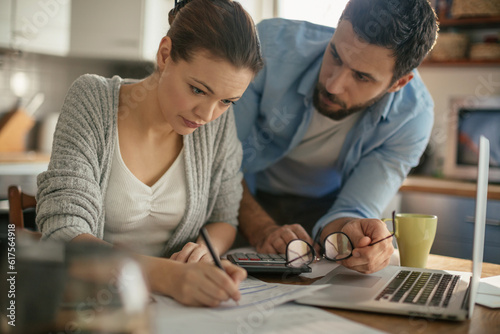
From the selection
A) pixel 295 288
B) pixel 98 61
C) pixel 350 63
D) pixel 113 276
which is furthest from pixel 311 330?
pixel 98 61

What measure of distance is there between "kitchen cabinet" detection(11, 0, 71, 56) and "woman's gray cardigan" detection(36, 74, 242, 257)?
7.44 ft

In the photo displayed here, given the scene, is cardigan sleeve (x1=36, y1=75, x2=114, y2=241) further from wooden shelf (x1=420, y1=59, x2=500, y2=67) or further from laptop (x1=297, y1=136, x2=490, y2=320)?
wooden shelf (x1=420, y1=59, x2=500, y2=67)

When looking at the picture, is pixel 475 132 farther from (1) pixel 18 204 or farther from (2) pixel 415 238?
(1) pixel 18 204

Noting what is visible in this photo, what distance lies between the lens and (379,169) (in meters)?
1.42

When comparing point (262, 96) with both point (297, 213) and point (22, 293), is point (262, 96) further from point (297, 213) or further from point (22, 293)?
point (22, 293)

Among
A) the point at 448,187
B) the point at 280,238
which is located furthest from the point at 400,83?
the point at 448,187

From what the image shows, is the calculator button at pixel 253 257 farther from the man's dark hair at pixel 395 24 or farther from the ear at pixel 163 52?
the man's dark hair at pixel 395 24

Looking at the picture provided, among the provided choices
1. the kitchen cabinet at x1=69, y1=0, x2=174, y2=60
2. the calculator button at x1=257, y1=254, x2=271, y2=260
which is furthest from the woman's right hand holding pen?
the kitchen cabinet at x1=69, y1=0, x2=174, y2=60

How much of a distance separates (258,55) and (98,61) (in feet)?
9.51

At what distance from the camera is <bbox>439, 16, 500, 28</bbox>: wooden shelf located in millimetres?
3024

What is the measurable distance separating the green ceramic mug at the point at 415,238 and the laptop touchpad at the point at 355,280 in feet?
0.64

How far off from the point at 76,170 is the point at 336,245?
1.79ft

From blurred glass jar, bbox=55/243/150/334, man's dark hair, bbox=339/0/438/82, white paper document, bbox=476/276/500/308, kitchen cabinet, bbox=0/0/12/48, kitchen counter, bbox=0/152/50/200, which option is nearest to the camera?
blurred glass jar, bbox=55/243/150/334

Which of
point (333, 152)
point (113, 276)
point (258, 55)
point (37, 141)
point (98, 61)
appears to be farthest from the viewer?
point (98, 61)
